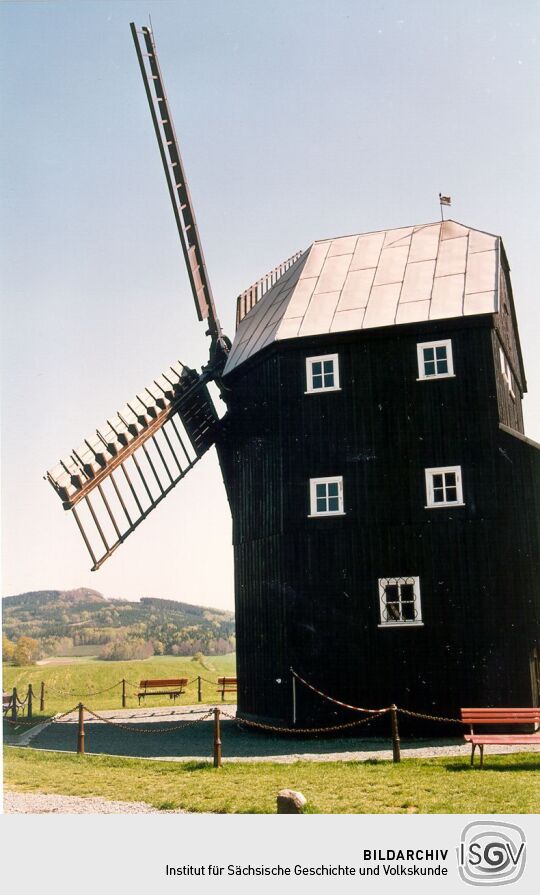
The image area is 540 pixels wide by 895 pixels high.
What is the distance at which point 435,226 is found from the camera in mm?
22516

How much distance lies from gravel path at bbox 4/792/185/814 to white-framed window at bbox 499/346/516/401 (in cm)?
1320

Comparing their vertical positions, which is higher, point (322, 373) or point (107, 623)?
point (322, 373)

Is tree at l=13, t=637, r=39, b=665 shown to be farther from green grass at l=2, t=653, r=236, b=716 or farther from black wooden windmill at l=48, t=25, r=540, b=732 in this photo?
black wooden windmill at l=48, t=25, r=540, b=732

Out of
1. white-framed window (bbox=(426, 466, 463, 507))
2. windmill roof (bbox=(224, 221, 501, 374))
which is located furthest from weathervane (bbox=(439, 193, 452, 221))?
white-framed window (bbox=(426, 466, 463, 507))

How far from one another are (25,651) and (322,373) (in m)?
11.2

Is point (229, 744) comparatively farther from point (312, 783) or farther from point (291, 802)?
point (291, 802)

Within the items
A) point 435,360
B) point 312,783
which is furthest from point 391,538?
point 312,783

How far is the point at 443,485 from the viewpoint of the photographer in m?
18.4

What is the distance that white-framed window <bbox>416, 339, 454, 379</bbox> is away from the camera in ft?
62.1

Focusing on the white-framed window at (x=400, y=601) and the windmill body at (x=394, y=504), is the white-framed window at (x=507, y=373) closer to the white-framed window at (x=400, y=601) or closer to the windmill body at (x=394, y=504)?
the windmill body at (x=394, y=504)

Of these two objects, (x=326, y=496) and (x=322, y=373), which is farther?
(x=322, y=373)

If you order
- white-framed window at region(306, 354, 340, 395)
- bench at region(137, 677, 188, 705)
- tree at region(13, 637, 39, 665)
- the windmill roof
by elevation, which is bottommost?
bench at region(137, 677, 188, 705)
